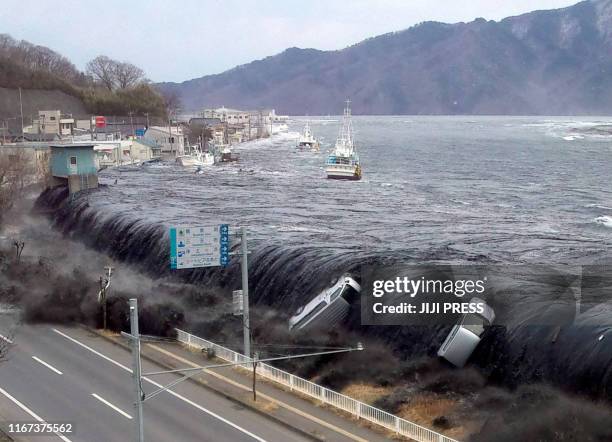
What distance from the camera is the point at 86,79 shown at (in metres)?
152

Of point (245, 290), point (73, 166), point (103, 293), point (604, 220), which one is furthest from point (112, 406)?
point (604, 220)

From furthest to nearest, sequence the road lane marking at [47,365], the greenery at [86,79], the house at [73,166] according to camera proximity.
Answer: the greenery at [86,79] < the house at [73,166] < the road lane marking at [47,365]

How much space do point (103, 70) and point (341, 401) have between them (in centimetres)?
15311

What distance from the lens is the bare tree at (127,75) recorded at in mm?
158625

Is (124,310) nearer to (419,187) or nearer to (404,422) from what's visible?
(404,422)

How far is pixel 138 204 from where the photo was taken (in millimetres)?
45812

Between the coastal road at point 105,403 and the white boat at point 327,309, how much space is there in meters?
5.14

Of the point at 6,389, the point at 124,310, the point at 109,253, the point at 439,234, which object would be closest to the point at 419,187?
the point at 439,234

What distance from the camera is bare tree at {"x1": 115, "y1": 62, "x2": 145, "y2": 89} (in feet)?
520

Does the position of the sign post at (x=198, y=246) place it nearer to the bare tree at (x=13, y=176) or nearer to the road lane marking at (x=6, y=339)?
the road lane marking at (x=6, y=339)

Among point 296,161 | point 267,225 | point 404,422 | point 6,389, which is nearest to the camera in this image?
point 404,422

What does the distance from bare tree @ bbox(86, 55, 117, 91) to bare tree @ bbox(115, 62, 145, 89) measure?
0.92 meters

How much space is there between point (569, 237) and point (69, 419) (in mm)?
27462

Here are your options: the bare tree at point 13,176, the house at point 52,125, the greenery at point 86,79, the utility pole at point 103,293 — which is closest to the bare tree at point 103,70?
the greenery at point 86,79
